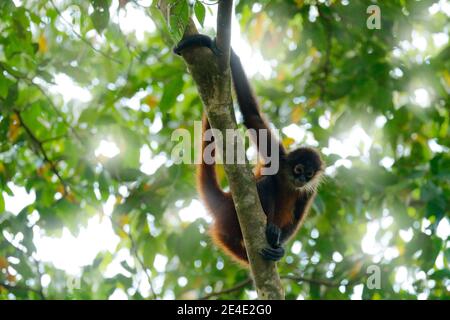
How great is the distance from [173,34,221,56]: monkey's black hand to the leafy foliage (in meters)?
1.33

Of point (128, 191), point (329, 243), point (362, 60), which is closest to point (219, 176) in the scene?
point (128, 191)

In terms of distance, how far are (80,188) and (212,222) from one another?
150 cm

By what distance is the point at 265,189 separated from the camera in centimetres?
595

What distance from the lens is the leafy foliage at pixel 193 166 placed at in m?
5.67

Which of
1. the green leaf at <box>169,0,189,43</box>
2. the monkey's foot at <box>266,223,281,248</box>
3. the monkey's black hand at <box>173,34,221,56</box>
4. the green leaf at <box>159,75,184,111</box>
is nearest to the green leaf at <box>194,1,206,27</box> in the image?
the green leaf at <box>169,0,189,43</box>

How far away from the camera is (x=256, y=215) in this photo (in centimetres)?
407

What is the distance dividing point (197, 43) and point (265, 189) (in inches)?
89.5

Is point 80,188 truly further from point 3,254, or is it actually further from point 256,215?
point 256,215

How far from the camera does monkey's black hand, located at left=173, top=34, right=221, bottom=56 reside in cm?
401
